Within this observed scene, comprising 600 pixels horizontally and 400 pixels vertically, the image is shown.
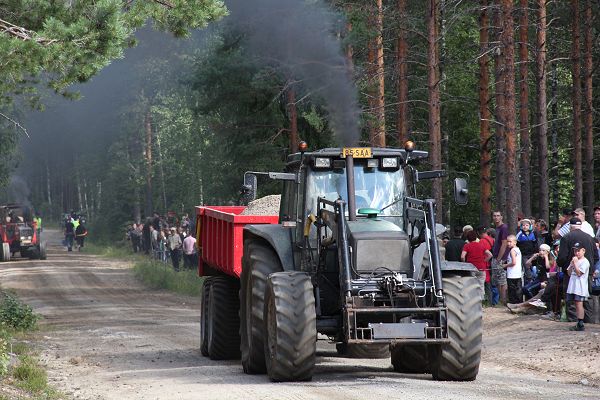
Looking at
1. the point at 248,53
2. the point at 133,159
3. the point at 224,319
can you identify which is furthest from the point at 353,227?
the point at 133,159

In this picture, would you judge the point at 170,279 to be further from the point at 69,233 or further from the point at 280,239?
the point at 69,233

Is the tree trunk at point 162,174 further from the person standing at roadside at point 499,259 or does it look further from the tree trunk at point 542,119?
the person standing at roadside at point 499,259

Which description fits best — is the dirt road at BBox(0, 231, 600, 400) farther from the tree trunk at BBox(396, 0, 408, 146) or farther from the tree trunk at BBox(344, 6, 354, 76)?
the tree trunk at BBox(396, 0, 408, 146)

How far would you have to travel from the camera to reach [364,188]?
492 inches

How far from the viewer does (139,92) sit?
2501 inches

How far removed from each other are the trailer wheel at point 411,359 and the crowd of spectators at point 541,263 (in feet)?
13.8

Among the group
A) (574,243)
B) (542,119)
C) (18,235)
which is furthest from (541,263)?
(18,235)

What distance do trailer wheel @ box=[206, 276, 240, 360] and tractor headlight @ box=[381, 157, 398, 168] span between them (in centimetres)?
349

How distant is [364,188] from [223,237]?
3022mm

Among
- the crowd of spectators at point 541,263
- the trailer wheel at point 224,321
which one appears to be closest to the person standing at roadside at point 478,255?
the crowd of spectators at point 541,263

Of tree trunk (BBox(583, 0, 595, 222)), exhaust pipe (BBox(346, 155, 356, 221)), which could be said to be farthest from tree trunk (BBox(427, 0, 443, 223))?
exhaust pipe (BBox(346, 155, 356, 221))

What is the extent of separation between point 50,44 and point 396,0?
2007 cm

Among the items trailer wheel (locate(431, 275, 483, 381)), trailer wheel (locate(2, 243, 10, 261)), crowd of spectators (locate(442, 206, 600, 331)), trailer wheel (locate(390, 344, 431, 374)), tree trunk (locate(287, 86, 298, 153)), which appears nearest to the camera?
trailer wheel (locate(431, 275, 483, 381))

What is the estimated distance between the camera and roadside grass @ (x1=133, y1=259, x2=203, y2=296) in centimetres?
3073
